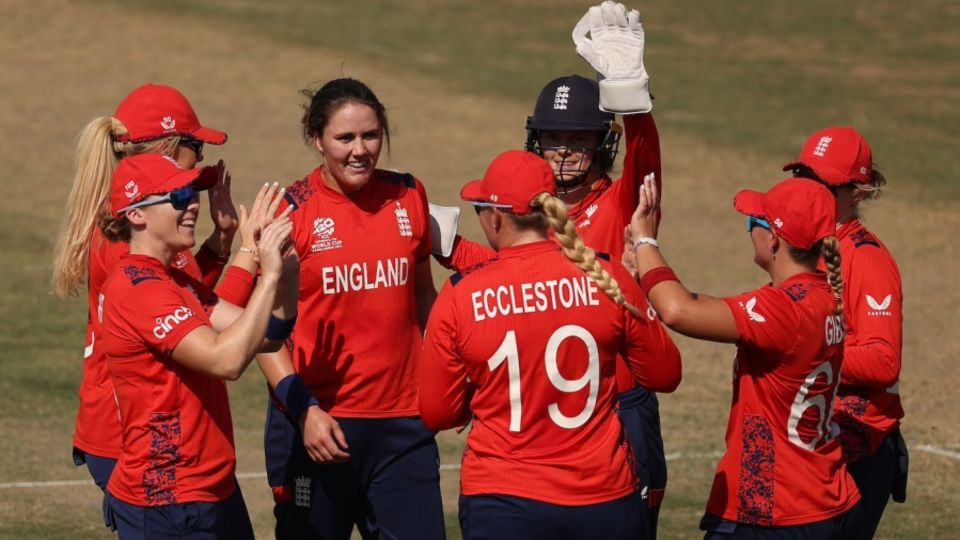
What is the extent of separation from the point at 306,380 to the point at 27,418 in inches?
222

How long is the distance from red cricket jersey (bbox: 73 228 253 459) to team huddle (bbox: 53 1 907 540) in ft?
0.05

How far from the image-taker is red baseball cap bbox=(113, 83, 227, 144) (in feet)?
24.6

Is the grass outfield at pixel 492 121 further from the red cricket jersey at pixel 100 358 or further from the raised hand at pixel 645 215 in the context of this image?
the raised hand at pixel 645 215

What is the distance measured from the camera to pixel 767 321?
6.44 m

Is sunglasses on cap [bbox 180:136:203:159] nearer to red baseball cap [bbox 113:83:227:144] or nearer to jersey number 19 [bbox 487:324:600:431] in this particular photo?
red baseball cap [bbox 113:83:227:144]

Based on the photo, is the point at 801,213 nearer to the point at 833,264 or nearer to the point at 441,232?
the point at 833,264

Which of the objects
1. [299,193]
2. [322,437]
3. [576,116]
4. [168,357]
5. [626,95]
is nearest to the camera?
[168,357]

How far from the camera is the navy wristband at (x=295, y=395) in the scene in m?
7.10

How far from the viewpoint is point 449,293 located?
619 centimetres

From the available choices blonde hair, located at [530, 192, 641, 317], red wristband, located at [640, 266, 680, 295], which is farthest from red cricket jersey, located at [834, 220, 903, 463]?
blonde hair, located at [530, 192, 641, 317]

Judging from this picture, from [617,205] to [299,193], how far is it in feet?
4.89

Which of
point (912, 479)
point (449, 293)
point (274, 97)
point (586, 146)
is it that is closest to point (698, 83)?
point (274, 97)

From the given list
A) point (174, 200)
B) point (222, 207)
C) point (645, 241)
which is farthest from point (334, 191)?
point (645, 241)

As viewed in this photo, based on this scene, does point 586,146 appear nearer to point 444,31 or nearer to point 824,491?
point 824,491
